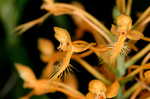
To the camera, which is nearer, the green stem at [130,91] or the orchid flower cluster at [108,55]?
the orchid flower cluster at [108,55]

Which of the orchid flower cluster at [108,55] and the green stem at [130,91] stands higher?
the orchid flower cluster at [108,55]

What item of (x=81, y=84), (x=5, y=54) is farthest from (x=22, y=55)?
(x=81, y=84)

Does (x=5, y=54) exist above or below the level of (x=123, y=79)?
above

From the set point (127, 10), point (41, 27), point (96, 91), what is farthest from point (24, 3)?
point (96, 91)

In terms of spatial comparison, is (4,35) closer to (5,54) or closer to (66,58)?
(5,54)

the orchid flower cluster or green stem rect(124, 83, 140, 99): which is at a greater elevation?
the orchid flower cluster

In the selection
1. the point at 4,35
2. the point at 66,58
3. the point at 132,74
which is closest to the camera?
the point at 66,58

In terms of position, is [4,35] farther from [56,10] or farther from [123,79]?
[123,79]

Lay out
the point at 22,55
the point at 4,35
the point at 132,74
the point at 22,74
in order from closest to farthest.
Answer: the point at 132,74 → the point at 22,74 → the point at 22,55 → the point at 4,35

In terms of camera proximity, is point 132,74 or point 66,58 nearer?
point 66,58

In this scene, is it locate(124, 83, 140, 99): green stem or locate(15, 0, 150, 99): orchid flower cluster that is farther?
locate(124, 83, 140, 99): green stem

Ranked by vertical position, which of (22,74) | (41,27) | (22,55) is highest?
(41,27)
